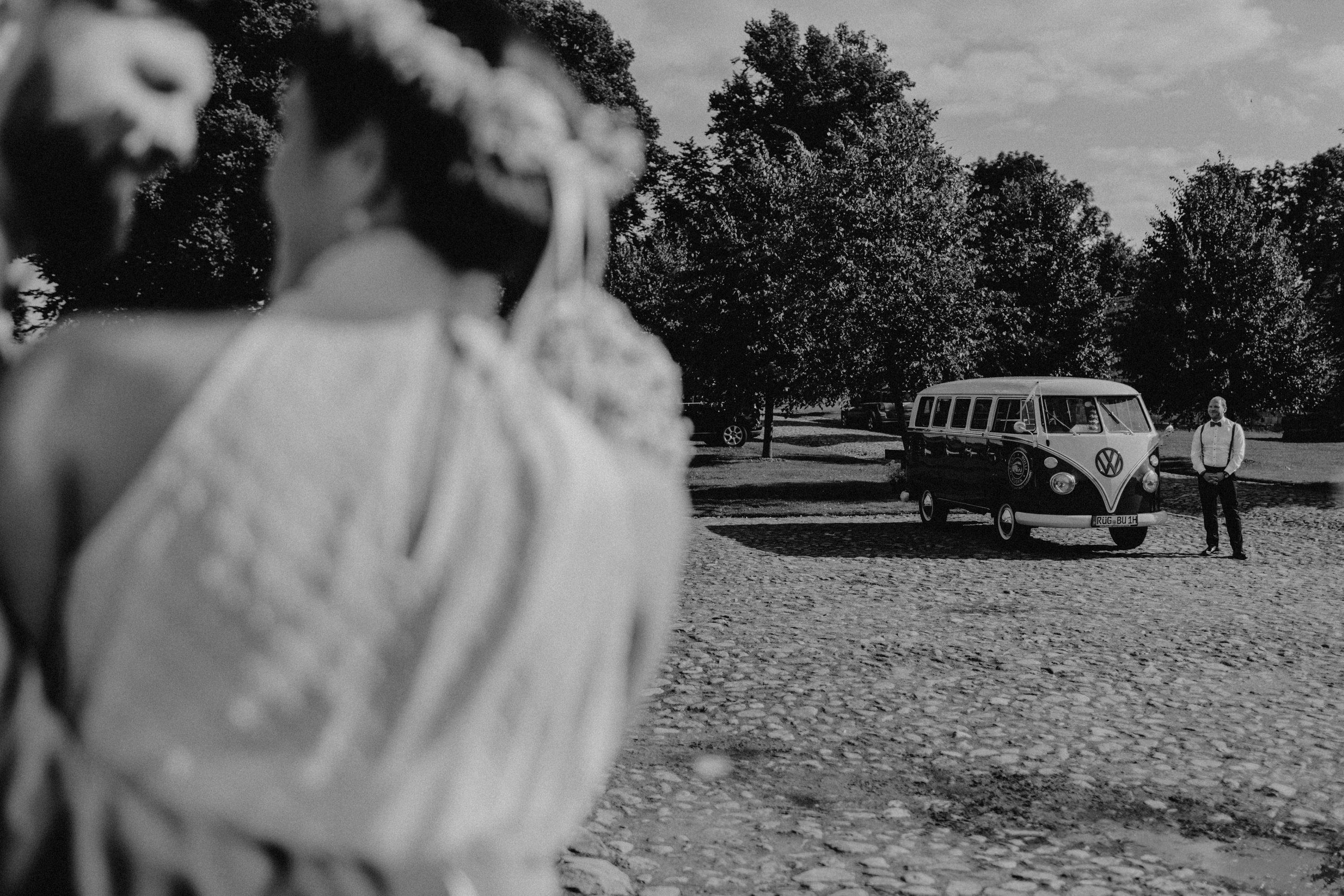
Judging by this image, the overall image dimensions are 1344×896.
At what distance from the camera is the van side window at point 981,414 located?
48.9 ft

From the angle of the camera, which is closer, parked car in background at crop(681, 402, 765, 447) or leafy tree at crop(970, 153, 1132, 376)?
leafy tree at crop(970, 153, 1132, 376)

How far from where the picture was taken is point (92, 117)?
3.46 ft

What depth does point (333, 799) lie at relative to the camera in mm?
1037

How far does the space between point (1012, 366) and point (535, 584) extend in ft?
92.1

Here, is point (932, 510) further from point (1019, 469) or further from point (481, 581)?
point (481, 581)

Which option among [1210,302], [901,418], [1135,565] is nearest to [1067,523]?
[1135,565]

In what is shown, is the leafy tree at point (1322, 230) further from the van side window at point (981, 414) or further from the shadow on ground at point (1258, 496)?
the van side window at point (981, 414)

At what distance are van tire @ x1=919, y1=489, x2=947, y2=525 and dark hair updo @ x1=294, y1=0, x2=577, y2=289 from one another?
51.6 ft

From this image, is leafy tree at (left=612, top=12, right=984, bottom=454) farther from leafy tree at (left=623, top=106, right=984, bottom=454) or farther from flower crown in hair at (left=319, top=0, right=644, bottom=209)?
Answer: flower crown in hair at (left=319, top=0, right=644, bottom=209)

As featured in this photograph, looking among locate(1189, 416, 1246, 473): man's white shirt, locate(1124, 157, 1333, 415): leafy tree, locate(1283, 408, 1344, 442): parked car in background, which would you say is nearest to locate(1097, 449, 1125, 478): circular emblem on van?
locate(1189, 416, 1246, 473): man's white shirt

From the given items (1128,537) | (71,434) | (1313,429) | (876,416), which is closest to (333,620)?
(71,434)

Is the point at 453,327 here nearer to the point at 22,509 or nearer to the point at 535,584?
the point at 535,584

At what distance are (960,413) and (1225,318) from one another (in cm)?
996

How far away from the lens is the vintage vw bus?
13578mm
